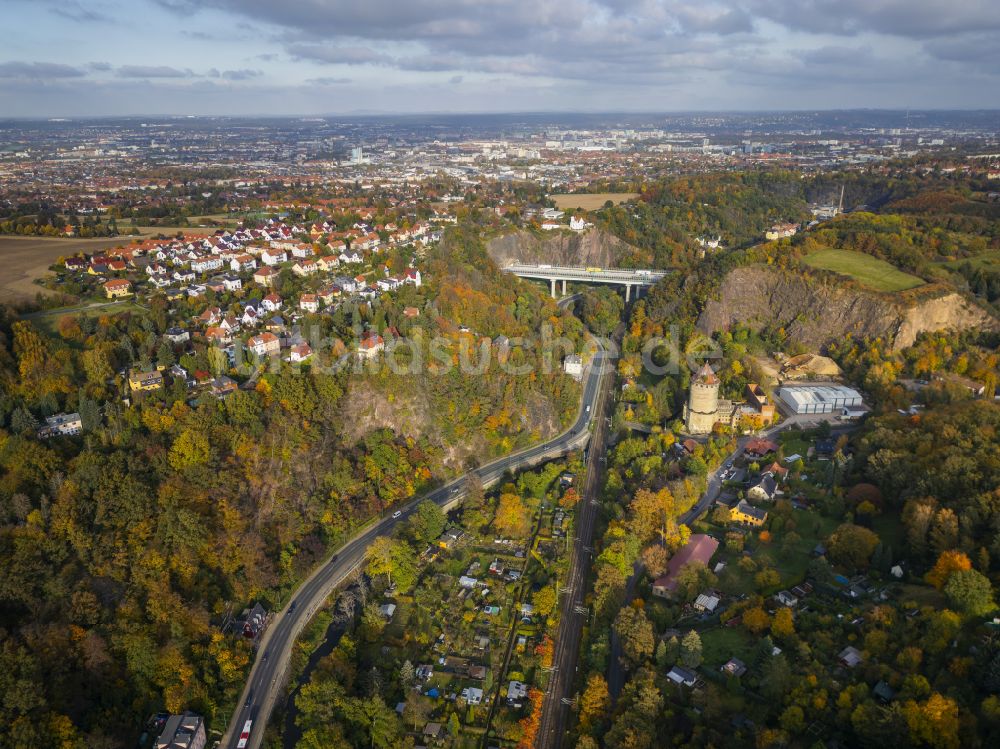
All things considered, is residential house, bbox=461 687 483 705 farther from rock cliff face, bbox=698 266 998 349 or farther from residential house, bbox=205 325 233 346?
rock cliff face, bbox=698 266 998 349

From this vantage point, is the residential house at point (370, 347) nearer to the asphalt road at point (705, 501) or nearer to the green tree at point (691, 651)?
the asphalt road at point (705, 501)

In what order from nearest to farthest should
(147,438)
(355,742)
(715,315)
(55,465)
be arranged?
1. (355,742)
2. (55,465)
3. (147,438)
4. (715,315)

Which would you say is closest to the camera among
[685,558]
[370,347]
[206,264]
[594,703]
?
[594,703]

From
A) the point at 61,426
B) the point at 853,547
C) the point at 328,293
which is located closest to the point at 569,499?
the point at 853,547

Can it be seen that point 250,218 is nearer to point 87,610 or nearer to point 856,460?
point 87,610

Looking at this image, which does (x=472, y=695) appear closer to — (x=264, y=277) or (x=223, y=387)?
(x=223, y=387)

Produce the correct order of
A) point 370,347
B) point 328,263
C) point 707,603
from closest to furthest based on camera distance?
point 707,603 < point 370,347 < point 328,263

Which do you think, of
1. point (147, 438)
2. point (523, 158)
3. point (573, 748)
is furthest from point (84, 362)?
point (523, 158)
